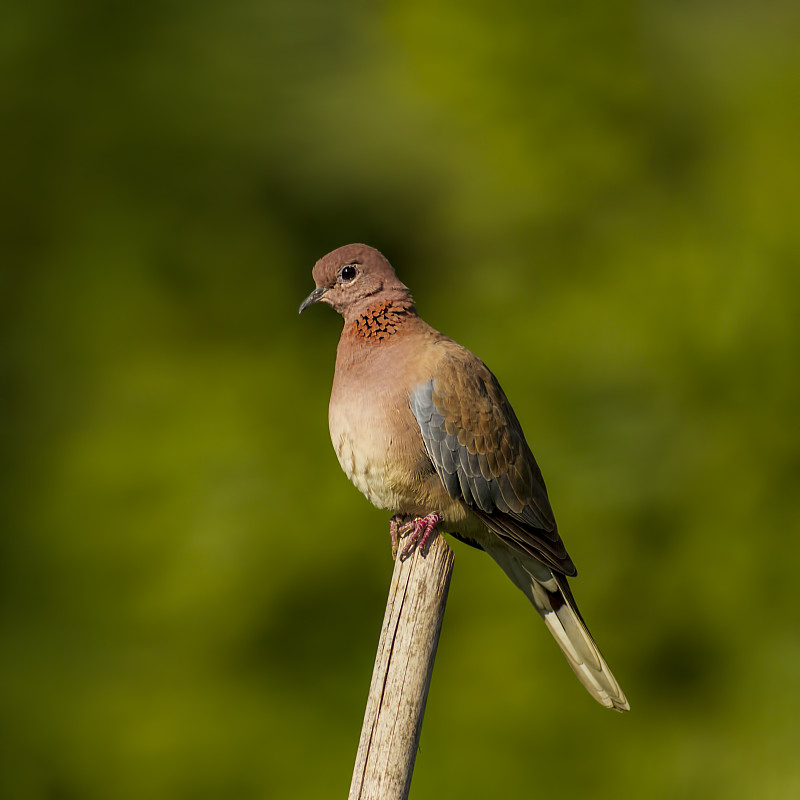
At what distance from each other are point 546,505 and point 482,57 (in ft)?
10.9

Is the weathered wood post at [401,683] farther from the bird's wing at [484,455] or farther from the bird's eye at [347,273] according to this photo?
the bird's eye at [347,273]

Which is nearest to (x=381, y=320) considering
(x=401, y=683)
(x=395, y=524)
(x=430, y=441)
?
(x=430, y=441)

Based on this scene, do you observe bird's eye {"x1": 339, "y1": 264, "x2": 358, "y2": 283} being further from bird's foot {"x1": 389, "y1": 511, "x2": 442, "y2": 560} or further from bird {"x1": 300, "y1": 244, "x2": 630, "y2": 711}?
bird's foot {"x1": 389, "y1": 511, "x2": 442, "y2": 560}

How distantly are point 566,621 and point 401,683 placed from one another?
911 mm

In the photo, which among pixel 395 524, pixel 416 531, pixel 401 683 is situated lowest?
pixel 401 683

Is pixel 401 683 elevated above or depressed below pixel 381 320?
below

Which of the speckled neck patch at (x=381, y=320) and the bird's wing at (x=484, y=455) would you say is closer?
the bird's wing at (x=484, y=455)

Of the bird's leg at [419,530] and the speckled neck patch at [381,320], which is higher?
the speckled neck patch at [381,320]

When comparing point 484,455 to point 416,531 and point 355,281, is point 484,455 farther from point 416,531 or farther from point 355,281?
point 355,281

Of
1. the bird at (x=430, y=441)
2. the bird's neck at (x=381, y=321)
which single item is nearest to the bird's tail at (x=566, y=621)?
the bird at (x=430, y=441)

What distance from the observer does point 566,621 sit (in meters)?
3.49

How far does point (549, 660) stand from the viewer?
16.7ft

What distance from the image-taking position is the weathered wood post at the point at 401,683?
108 inches

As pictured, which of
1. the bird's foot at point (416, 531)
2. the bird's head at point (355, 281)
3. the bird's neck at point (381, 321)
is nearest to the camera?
the bird's foot at point (416, 531)
